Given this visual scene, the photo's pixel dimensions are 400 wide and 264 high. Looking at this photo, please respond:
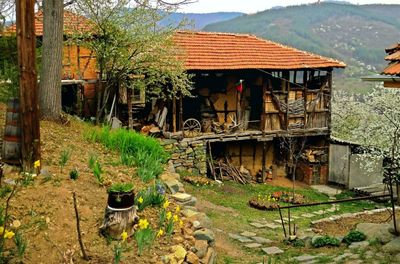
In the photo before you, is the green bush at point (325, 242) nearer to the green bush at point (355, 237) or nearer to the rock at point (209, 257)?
the green bush at point (355, 237)

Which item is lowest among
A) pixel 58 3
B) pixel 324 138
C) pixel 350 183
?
pixel 350 183

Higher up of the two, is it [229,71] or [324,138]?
[229,71]

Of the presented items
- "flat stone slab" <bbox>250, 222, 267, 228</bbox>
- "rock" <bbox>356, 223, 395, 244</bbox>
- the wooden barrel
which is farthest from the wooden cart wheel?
the wooden barrel

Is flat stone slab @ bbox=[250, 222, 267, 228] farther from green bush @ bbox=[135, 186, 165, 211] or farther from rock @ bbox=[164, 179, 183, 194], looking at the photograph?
green bush @ bbox=[135, 186, 165, 211]

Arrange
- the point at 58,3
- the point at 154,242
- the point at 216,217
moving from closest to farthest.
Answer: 1. the point at 154,242
2. the point at 58,3
3. the point at 216,217

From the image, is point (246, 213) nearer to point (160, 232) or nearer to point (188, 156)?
point (188, 156)

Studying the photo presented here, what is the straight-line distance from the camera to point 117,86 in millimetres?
15273

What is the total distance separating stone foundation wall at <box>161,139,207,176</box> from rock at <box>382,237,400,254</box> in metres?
9.98

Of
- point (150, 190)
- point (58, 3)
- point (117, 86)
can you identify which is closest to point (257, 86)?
point (117, 86)

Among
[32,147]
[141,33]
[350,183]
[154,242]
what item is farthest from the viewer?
A: [350,183]

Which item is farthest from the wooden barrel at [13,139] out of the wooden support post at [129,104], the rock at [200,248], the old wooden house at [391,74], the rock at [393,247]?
the wooden support post at [129,104]

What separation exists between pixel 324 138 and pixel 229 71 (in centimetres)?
557

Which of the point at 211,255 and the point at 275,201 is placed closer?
the point at 211,255

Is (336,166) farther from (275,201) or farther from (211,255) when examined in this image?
(211,255)
